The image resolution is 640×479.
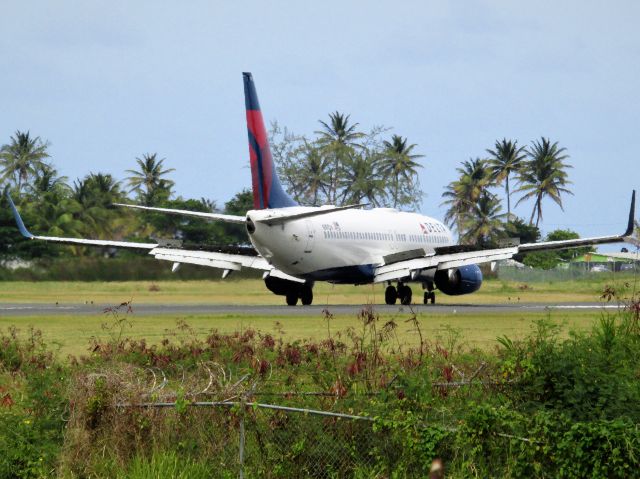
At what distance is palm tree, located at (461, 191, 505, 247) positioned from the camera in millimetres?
145375

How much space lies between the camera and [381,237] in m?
54.0

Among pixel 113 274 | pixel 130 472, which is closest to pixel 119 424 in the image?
pixel 130 472

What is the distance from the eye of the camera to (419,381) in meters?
15.2

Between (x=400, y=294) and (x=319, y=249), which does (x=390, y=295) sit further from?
(x=319, y=249)

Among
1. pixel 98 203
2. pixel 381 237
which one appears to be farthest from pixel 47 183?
pixel 381 237

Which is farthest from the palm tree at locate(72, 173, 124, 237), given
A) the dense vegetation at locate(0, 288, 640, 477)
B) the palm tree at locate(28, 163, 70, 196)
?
the dense vegetation at locate(0, 288, 640, 477)

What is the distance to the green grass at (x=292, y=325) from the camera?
30.5 meters

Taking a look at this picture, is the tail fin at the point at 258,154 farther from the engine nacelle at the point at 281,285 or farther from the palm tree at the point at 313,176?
the palm tree at the point at 313,176

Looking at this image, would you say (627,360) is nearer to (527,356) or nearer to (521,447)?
(527,356)

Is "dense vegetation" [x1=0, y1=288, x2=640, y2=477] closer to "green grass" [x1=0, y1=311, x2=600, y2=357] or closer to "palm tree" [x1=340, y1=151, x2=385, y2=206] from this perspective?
"green grass" [x1=0, y1=311, x2=600, y2=357]

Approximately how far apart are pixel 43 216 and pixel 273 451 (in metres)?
92.2

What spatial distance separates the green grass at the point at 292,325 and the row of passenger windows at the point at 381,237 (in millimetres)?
7295

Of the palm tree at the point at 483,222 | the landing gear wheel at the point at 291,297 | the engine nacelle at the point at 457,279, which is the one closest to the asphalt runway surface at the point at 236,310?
the engine nacelle at the point at 457,279

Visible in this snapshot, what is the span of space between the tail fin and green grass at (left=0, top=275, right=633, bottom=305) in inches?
386
